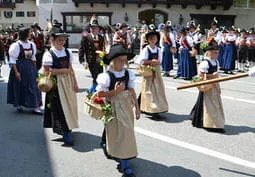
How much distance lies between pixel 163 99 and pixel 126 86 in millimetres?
2744

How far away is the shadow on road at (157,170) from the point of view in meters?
4.57

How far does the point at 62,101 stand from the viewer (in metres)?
5.49

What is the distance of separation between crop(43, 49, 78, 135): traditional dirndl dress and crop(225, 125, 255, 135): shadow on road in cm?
275

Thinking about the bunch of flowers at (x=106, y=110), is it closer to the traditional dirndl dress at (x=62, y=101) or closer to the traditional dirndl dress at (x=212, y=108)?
the traditional dirndl dress at (x=62, y=101)

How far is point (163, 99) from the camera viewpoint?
710 centimetres

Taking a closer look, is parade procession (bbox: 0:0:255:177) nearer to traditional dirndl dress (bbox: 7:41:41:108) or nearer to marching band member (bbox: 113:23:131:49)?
traditional dirndl dress (bbox: 7:41:41:108)

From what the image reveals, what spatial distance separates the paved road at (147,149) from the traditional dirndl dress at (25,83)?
0.29 meters

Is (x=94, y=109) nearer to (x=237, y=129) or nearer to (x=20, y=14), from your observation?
(x=237, y=129)

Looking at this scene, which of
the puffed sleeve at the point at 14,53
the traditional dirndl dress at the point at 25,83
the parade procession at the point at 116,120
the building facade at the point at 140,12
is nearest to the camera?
the parade procession at the point at 116,120

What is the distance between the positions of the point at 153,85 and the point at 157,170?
103 inches

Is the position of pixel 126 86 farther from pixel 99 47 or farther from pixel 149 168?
pixel 99 47

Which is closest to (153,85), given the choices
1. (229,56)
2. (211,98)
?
(211,98)

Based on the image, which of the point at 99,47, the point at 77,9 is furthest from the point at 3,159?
the point at 77,9

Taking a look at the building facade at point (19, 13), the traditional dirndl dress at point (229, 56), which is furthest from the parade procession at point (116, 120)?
the building facade at point (19, 13)
